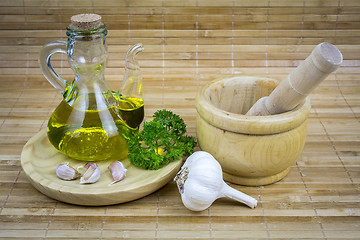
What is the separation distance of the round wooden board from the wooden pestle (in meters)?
0.26

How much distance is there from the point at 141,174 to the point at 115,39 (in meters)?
0.82

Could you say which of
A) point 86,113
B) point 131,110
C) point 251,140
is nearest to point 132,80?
point 131,110

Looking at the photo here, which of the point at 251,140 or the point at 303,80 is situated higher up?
the point at 303,80

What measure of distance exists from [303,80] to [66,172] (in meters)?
0.59

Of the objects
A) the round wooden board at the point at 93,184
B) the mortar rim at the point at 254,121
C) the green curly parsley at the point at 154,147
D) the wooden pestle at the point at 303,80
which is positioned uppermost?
the wooden pestle at the point at 303,80

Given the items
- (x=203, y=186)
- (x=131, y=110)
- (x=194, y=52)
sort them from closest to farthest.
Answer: (x=203, y=186)
(x=131, y=110)
(x=194, y=52)

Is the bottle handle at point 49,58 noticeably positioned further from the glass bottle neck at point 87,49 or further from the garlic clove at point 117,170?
the garlic clove at point 117,170

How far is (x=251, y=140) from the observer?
1.13m

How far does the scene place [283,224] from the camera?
1095 millimetres

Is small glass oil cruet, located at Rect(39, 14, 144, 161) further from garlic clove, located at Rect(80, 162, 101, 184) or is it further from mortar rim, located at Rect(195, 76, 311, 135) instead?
mortar rim, located at Rect(195, 76, 311, 135)

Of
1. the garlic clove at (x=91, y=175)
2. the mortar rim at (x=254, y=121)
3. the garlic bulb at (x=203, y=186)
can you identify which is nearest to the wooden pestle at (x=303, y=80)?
the mortar rim at (x=254, y=121)

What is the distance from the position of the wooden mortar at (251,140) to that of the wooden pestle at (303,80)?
4cm

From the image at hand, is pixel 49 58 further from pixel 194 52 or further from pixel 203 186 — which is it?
pixel 194 52

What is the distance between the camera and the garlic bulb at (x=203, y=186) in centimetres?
108
